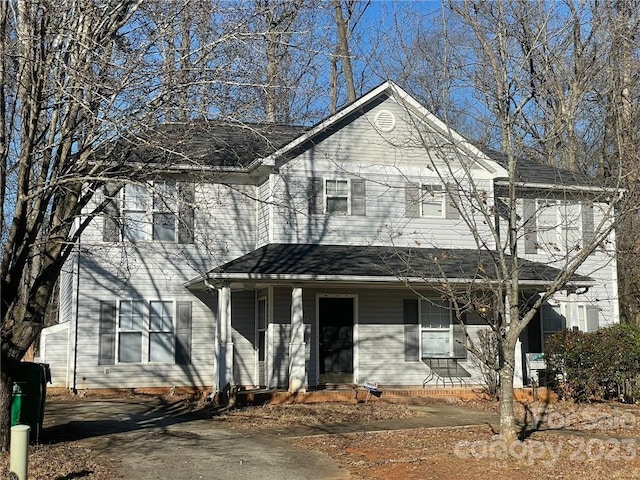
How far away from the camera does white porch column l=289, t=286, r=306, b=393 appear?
1571 centimetres

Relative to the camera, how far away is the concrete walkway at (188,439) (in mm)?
9086

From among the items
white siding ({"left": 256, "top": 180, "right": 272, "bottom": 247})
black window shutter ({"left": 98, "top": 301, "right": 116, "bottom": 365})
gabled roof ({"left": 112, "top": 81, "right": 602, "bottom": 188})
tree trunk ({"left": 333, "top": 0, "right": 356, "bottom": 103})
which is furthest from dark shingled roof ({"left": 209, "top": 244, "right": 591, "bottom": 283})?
tree trunk ({"left": 333, "top": 0, "right": 356, "bottom": 103})

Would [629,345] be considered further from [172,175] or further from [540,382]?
[172,175]

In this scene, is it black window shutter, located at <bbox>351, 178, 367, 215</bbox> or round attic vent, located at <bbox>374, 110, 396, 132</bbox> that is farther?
round attic vent, located at <bbox>374, 110, 396, 132</bbox>

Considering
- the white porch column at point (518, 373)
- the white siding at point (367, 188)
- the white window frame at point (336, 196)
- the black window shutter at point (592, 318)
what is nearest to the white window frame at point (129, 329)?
the white siding at point (367, 188)

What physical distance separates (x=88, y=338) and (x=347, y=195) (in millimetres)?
6915

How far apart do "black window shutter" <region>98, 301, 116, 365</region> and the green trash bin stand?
671cm

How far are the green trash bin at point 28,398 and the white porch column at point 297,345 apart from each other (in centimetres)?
613

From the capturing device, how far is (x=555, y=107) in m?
15.3

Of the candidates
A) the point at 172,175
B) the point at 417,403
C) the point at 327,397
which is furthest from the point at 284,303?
the point at 172,175

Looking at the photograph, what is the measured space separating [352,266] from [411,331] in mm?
2842

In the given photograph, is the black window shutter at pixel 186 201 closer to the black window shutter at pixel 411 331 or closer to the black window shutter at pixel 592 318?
the black window shutter at pixel 411 331

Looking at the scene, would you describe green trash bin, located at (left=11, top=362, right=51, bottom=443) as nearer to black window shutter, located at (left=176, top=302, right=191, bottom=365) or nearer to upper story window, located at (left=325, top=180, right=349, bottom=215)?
black window shutter, located at (left=176, top=302, right=191, bottom=365)

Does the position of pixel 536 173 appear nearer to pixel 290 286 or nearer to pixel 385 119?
pixel 385 119
